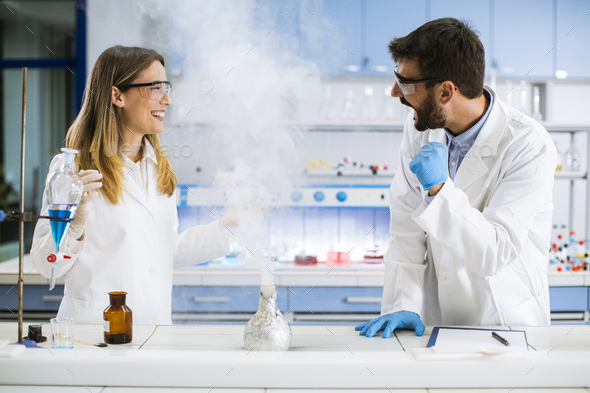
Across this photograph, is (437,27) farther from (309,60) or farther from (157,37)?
(157,37)

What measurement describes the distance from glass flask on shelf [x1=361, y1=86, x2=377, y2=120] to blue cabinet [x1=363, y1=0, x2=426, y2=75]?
0.14 m

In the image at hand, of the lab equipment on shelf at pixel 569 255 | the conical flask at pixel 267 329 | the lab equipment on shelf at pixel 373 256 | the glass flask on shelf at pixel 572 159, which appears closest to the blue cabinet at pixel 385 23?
the lab equipment on shelf at pixel 373 256

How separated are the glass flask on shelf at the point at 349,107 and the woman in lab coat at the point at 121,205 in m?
1.69

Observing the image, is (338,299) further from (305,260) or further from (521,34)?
(521,34)

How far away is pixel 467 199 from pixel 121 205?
103 centimetres

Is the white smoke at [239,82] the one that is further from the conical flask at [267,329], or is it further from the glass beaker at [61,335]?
the glass beaker at [61,335]

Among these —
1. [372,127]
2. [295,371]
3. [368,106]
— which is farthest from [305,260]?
[295,371]

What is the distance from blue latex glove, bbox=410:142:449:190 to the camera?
3.92 ft

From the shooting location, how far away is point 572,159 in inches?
123

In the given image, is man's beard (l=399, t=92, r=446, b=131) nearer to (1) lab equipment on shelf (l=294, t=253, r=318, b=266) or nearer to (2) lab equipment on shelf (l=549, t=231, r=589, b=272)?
(1) lab equipment on shelf (l=294, t=253, r=318, b=266)

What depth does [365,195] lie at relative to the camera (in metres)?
3.00

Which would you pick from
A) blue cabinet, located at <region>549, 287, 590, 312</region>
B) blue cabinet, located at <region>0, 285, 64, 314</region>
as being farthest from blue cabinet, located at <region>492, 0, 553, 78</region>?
blue cabinet, located at <region>0, 285, 64, 314</region>

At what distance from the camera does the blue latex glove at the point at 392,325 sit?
3.93 ft

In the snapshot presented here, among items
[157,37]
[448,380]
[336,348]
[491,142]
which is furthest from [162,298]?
[157,37]
